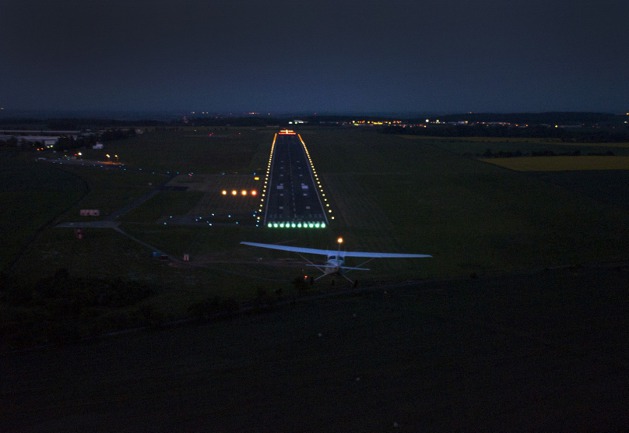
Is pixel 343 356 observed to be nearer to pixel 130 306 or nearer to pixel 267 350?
pixel 267 350

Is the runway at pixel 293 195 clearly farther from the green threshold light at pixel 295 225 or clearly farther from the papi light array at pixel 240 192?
the papi light array at pixel 240 192

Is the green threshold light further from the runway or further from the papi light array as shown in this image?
the papi light array

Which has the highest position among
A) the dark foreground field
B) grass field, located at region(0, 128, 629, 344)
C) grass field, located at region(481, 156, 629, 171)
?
grass field, located at region(481, 156, 629, 171)

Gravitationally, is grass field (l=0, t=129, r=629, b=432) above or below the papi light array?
below

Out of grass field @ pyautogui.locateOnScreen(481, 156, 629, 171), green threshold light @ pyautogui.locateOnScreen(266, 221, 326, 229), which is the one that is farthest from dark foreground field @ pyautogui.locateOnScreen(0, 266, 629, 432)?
grass field @ pyautogui.locateOnScreen(481, 156, 629, 171)

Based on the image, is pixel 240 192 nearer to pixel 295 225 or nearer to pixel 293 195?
pixel 293 195

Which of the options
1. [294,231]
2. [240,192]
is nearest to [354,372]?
[294,231]

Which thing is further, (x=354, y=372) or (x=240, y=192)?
(x=240, y=192)
